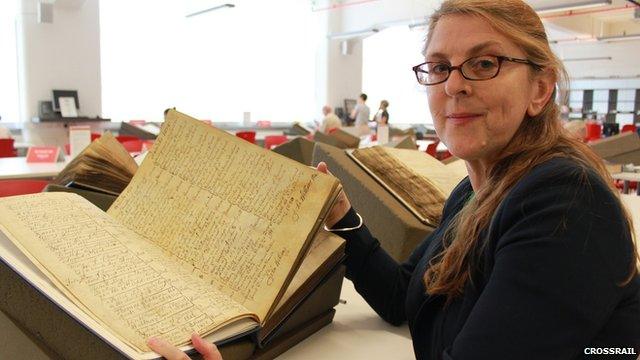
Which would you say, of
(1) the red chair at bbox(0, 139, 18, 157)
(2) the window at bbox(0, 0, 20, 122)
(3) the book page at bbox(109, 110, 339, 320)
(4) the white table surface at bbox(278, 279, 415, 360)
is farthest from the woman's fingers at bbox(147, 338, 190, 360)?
(2) the window at bbox(0, 0, 20, 122)

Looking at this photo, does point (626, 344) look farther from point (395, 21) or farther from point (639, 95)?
point (639, 95)

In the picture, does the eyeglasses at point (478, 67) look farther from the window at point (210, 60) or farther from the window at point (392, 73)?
the window at point (392, 73)

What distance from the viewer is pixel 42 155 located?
4.12 m

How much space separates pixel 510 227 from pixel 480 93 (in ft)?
0.84

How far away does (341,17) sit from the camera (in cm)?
1305

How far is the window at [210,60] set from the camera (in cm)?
972

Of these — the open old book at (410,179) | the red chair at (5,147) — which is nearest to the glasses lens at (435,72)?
the open old book at (410,179)

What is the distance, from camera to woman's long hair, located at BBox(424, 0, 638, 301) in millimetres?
882

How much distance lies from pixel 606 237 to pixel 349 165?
2.75 feet

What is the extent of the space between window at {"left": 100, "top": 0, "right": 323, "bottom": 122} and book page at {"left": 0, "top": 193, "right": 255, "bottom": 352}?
9.37m

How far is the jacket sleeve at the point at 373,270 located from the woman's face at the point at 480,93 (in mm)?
331

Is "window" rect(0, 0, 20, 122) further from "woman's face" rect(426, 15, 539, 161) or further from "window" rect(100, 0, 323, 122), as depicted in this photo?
"woman's face" rect(426, 15, 539, 161)

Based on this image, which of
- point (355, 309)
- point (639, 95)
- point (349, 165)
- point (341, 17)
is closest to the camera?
point (355, 309)

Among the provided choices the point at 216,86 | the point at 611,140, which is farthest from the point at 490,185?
the point at 216,86
